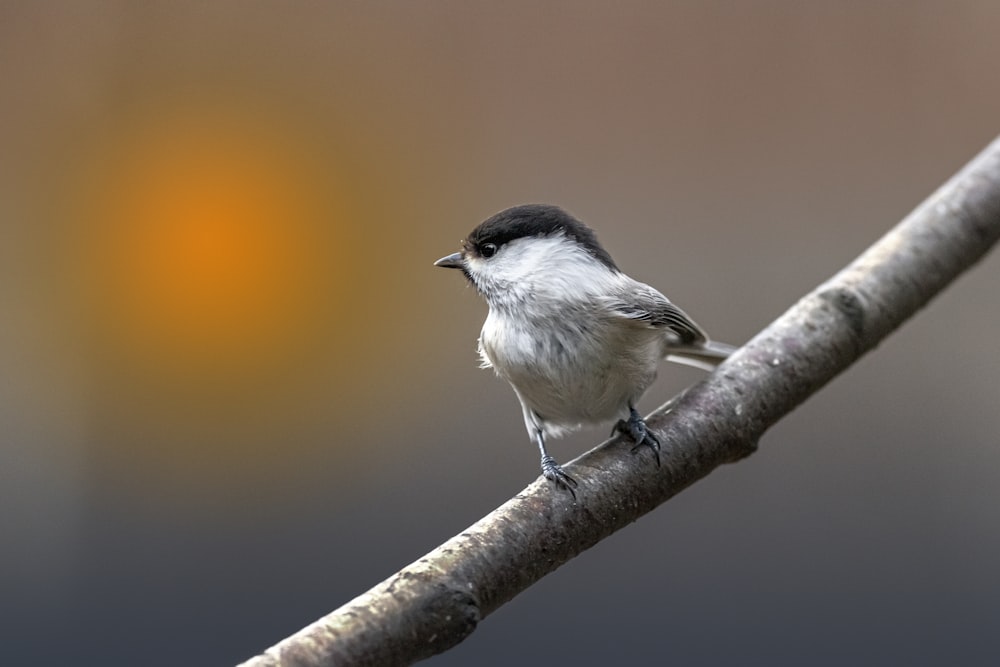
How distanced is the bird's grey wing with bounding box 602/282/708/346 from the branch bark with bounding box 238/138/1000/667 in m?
0.10

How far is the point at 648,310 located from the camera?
1.30 m

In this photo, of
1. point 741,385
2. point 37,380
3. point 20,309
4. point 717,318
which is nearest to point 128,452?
point 37,380

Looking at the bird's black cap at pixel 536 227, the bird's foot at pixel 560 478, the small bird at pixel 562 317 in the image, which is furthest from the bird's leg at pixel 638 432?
the bird's black cap at pixel 536 227

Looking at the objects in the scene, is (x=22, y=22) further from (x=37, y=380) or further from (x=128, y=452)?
(x=128, y=452)

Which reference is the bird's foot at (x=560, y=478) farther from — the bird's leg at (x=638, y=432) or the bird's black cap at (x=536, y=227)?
the bird's black cap at (x=536, y=227)

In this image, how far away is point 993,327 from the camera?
2680 mm

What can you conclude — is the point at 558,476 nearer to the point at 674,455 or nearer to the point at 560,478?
the point at 560,478

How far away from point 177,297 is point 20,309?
42 cm

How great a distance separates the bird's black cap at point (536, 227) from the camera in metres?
1.28

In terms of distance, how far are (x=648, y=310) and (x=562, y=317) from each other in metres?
0.12

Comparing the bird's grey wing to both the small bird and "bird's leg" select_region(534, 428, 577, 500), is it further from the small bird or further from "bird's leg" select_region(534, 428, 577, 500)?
"bird's leg" select_region(534, 428, 577, 500)

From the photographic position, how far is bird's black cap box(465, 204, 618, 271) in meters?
1.28

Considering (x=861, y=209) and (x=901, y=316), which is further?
(x=861, y=209)

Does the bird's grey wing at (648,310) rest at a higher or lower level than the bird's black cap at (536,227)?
lower
